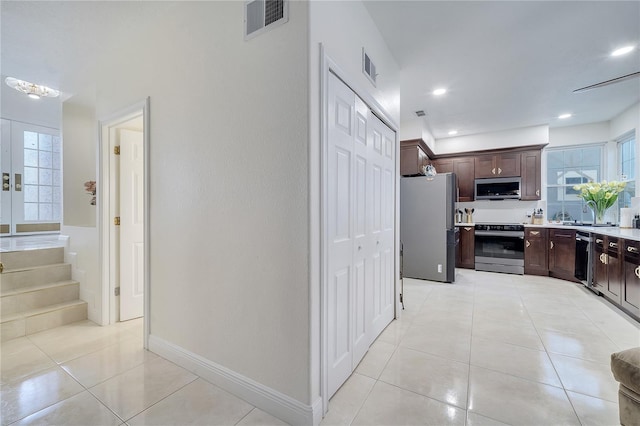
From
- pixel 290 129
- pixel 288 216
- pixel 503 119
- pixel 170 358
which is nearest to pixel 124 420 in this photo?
pixel 170 358

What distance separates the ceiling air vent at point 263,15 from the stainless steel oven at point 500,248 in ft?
17.0

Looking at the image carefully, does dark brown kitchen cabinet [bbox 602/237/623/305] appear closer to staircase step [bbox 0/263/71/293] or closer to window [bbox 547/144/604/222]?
window [bbox 547/144/604/222]

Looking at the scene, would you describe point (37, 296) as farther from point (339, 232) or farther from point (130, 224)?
→ point (339, 232)

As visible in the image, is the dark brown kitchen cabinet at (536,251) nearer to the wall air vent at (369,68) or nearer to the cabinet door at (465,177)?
the cabinet door at (465,177)

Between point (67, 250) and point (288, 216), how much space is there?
351 centimetres

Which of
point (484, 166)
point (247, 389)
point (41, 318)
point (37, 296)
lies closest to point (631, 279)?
point (484, 166)

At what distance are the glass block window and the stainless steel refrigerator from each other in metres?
6.76

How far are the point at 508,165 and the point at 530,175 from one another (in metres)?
0.42

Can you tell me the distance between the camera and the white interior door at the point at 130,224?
117 inches

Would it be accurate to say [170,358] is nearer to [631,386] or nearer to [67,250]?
[67,250]

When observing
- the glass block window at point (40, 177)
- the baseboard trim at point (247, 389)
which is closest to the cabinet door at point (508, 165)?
the baseboard trim at point (247, 389)

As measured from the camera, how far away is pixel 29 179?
5.07 meters

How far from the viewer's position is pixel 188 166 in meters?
2.10

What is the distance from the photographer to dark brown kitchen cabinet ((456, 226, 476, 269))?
538 cm
